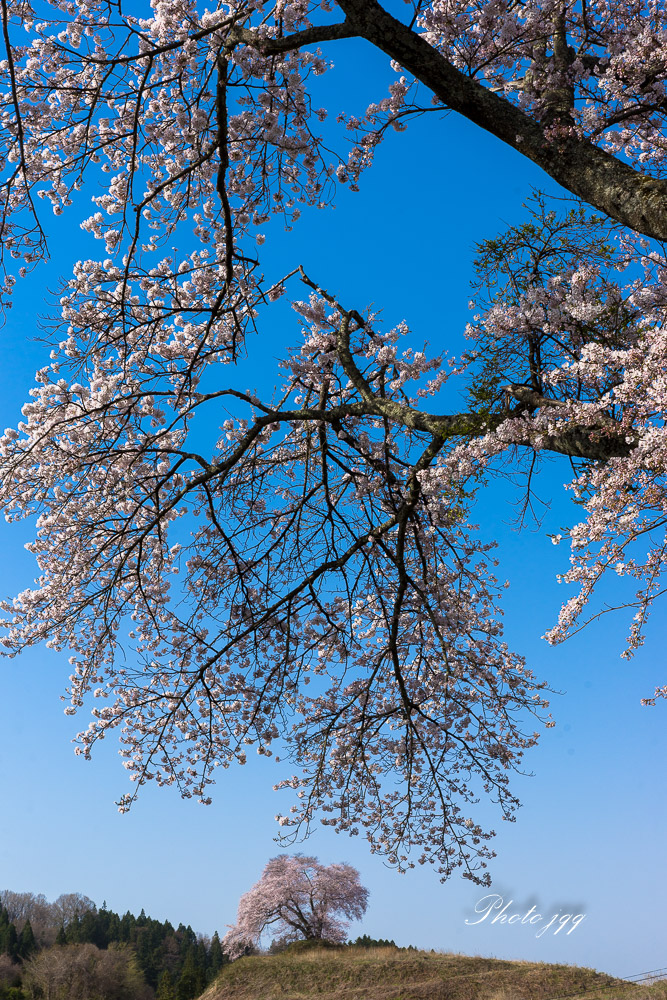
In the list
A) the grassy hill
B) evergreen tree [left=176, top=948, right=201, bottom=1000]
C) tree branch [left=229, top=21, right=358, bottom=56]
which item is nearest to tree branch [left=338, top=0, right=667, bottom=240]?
tree branch [left=229, top=21, right=358, bottom=56]

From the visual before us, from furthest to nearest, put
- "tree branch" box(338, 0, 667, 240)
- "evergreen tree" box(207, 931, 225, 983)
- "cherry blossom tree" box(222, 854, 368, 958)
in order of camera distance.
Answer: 1. "evergreen tree" box(207, 931, 225, 983)
2. "cherry blossom tree" box(222, 854, 368, 958)
3. "tree branch" box(338, 0, 667, 240)

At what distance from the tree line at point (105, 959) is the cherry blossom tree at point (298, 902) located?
4.89 metres

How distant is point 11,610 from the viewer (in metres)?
9.15

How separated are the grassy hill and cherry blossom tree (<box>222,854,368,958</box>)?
347cm

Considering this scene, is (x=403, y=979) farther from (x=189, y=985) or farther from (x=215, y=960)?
(x=215, y=960)

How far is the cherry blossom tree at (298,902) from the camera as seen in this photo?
82.5ft

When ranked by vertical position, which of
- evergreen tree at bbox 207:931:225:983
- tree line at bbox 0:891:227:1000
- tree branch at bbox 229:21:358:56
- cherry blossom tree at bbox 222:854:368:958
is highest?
tree branch at bbox 229:21:358:56

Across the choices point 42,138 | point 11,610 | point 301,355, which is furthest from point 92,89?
point 11,610

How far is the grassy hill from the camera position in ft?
50.2

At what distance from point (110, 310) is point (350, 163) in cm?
296

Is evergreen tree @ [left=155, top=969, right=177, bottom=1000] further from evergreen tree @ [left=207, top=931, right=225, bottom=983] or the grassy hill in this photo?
the grassy hill

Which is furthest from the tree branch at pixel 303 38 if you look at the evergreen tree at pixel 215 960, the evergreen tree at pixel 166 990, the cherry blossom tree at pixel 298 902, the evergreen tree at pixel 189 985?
the evergreen tree at pixel 215 960

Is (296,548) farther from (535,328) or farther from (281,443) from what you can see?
(535,328)

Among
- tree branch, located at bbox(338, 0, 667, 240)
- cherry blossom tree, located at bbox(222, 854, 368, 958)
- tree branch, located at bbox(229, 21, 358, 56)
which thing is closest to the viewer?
tree branch, located at bbox(338, 0, 667, 240)
